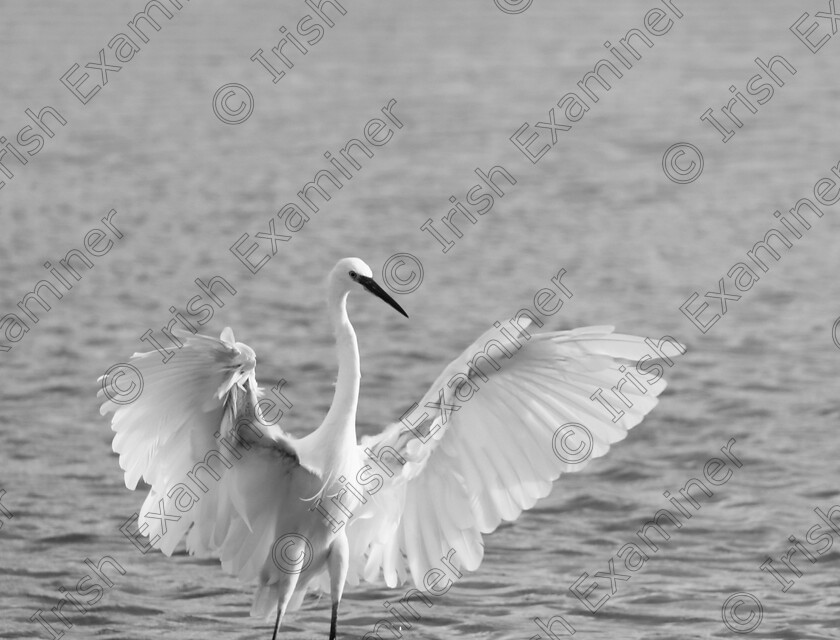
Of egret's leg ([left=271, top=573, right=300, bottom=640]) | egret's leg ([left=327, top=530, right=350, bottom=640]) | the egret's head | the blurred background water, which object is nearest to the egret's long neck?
the egret's head

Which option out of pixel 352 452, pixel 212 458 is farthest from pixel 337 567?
pixel 212 458

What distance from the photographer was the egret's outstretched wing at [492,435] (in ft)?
23.5

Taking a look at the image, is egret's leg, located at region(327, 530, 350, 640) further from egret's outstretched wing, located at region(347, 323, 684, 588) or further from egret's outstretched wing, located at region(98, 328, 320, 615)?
egret's outstretched wing, located at region(98, 328, 320, 615)

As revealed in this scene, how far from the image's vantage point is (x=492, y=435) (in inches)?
296

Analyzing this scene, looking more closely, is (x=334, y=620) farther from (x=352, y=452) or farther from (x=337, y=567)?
(x=352, y=452)

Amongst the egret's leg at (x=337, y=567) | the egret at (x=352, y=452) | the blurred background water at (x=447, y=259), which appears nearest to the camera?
the egret at (x=352, y=452)

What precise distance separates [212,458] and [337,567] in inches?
43.4

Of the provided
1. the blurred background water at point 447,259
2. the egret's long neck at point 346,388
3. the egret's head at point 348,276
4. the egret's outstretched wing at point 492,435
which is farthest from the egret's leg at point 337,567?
the egret's head at point 348,276

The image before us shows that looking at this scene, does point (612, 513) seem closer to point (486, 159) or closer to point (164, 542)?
point (164, 542)

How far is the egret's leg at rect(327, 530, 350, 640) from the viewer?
308 inches

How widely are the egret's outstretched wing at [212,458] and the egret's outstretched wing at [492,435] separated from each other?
1.70 ft

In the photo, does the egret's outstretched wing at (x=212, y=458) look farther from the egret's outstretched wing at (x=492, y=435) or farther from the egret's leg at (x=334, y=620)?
the egret's outstretched wing at (x=492, y=435)

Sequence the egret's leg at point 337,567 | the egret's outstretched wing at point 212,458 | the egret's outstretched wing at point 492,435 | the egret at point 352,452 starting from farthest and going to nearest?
the egret's leg at point 337,567, the egret's outstretched wing at point 492,435, the egret at point 352,452, the egret's outstretched wing at point 212,458

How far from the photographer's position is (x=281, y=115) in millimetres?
21453
